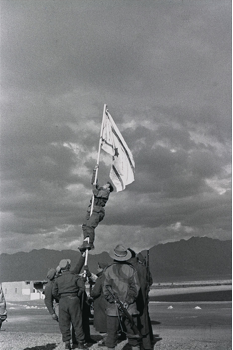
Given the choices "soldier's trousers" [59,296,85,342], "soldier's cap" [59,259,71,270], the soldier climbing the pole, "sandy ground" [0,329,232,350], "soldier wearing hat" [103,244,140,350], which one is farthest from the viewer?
the soldier climbing the pole

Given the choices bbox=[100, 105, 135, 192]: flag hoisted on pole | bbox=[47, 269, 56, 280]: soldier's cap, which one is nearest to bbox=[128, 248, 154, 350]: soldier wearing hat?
bbox=[47, 269, 56, 280]: soldier's cap

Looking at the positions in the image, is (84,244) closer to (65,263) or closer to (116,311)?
(65,263)

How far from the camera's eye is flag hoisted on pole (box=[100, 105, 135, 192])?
1275 centimetres

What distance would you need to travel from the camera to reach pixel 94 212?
11.7m

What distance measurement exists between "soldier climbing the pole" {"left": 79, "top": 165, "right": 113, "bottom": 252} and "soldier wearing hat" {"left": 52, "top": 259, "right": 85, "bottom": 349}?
173 centimetres

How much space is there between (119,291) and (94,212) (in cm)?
333

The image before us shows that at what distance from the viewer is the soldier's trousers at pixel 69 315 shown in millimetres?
9625

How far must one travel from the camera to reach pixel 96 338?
11.6 meters

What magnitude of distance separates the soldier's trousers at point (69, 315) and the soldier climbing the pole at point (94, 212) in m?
1.96

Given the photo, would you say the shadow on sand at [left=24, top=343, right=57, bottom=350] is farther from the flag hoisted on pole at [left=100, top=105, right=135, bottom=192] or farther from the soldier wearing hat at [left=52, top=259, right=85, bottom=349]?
the flag hoisted on pole at [left=100, top=105, right=135, bottom=192]

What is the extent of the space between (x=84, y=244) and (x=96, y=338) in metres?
2.34

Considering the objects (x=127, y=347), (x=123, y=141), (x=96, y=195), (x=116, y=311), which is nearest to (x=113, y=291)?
(x=116, y=311)

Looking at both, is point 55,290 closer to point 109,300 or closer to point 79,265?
point 79,265

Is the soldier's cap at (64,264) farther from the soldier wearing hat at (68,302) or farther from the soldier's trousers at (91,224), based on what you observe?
the soldier's trousers at (91,224)
